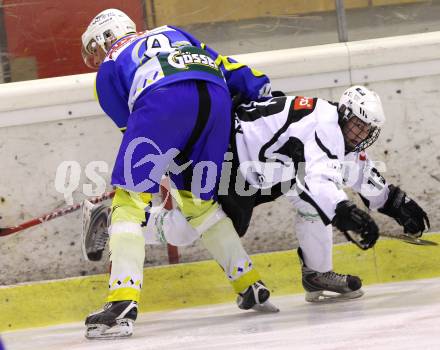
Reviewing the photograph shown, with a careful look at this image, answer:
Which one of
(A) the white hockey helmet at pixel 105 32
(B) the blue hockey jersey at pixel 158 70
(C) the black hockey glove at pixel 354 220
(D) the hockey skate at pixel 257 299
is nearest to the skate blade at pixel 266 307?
(D) the hockey skate at pixel 257 299

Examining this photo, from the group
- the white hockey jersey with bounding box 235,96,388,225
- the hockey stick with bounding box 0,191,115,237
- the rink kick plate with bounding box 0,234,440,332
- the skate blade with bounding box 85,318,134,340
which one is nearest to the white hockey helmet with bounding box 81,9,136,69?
the white hockey jersey with bounding box 235,96,388,225

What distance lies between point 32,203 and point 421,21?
1.80m

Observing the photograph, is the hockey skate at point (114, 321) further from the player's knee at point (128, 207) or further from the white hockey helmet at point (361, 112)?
the white hockey helmet at point (361, 112)

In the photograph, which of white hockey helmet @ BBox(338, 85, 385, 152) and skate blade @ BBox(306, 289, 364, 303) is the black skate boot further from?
white hockey helmet @ BBox(338, 85, 385, 152)

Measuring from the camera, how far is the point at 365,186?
3.77 meters

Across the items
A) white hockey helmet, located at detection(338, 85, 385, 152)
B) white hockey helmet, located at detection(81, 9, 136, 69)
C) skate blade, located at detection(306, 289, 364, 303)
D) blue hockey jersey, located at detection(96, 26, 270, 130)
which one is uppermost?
white hockey helmet, located at detection(81, 9, 136, 69)

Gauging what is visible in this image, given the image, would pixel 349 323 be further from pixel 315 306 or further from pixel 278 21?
pixel 278 21

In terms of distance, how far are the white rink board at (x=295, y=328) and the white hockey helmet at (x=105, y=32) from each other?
1012 millimetres

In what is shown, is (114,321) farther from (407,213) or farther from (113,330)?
(407,213)

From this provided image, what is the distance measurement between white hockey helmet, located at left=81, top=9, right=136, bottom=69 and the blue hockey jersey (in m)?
0.11

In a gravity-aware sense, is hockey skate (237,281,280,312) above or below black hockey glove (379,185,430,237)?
below

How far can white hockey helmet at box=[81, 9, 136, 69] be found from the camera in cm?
370

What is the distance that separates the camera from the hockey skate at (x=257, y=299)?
11.9ft

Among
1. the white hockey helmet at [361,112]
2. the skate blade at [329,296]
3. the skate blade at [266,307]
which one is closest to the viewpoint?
the white hockey helmet at [361,112]
